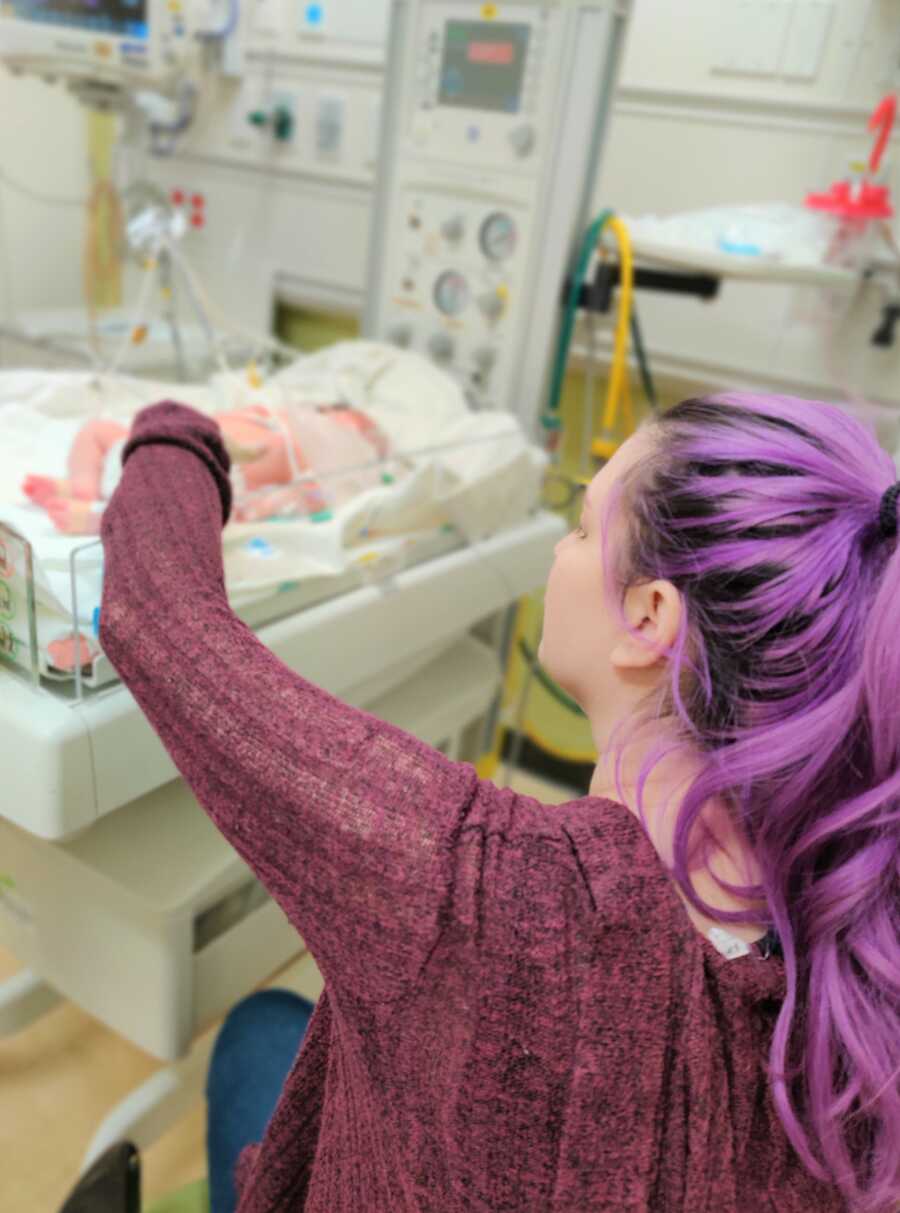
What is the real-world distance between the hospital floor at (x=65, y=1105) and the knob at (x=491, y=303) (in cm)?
119

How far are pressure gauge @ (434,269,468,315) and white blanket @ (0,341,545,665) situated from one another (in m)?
0.13

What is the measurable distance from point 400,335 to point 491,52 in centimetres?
54

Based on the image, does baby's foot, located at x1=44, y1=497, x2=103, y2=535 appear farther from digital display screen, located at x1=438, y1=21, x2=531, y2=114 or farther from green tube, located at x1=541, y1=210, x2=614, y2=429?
digital display screen, located at x1=438, y1=21, x2=531, y2=114

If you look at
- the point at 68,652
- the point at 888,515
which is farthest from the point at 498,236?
the point at 888,515

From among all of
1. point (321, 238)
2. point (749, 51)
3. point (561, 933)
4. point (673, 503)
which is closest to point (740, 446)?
point (673, 503)

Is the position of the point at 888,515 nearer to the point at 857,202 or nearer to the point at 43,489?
the point at 43,489

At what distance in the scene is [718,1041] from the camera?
1.75 ft

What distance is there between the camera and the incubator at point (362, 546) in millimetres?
872

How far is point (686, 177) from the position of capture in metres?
2.00

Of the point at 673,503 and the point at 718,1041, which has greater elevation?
the point at 673,503

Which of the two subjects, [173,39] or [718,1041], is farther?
[173,39]

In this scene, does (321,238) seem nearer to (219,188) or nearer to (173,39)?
(219,188)

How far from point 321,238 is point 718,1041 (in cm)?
237

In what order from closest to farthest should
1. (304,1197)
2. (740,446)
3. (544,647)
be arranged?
(740,446) < (544,647) < (304,1197)
